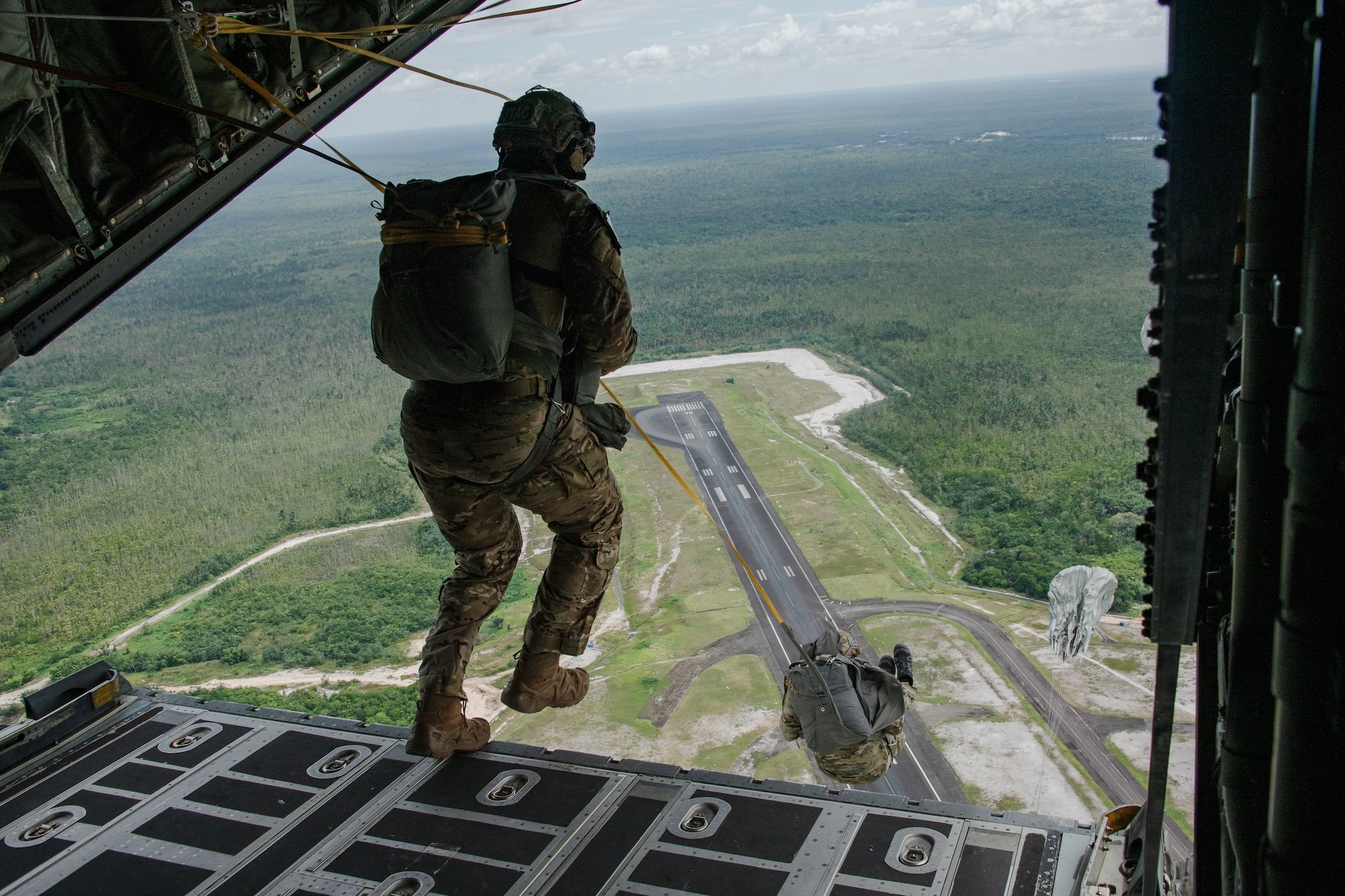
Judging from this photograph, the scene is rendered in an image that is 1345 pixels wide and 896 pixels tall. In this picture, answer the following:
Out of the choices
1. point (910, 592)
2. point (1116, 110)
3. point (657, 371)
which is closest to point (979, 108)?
point (1116, 110)

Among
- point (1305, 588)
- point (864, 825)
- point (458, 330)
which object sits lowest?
point (864, 825)

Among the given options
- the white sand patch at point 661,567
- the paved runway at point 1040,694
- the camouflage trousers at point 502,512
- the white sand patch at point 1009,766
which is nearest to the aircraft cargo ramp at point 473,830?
the camouflage trousers at point 502,512

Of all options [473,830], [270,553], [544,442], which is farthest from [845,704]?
[270,553]

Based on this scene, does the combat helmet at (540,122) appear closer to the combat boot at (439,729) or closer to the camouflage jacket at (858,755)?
the combat boot at (439,729)

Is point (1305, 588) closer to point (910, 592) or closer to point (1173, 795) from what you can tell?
point (1173, 795)

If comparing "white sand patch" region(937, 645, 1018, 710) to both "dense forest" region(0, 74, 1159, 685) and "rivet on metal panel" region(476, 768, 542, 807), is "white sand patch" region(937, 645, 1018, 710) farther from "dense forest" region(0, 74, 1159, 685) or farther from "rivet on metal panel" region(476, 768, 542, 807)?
"rivet on metal panel" region(476, 768, 542, 807)

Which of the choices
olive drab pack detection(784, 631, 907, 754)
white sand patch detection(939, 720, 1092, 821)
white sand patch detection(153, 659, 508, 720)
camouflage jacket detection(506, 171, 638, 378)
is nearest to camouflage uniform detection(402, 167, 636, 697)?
camouflage jacket detection(506, 171, 638, 378)

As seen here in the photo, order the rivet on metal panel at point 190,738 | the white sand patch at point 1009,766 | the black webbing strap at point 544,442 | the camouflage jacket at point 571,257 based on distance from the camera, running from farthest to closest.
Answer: the white sand patch at point 1009,766 < the rivet on metal panel at point 190,738 < the black webbing strap at point 544,442 < the camouflage jacket at point 571,257
